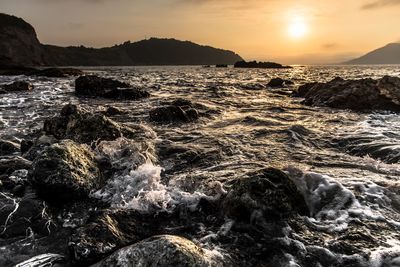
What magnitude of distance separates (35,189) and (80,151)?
1.41 metres

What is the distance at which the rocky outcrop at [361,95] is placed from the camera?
19.8 meters

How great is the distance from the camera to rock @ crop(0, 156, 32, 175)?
349 inches

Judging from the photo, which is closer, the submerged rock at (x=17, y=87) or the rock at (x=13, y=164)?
the rock at (x=13, y=164)

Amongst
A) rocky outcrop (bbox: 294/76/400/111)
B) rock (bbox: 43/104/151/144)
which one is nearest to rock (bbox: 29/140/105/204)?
rock (bbox: 43/104/151/144)

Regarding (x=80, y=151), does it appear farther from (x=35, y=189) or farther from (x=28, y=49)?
(x=28, y=49)

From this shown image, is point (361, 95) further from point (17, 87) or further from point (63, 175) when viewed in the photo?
point (17, 87)

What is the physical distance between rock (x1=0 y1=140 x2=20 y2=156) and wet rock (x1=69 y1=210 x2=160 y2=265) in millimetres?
5431

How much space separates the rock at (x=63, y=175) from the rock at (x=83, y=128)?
2.78m

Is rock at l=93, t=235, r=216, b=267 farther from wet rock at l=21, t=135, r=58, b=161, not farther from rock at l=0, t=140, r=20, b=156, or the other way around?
rock at l=0, t=140, r=20, b=156

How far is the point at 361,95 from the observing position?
20.8 meters

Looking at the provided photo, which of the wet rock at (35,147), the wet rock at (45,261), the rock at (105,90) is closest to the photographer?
the wet rock at (45,261)

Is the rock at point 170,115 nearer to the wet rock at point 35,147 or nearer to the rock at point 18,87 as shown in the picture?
the wet rock at point 35,147

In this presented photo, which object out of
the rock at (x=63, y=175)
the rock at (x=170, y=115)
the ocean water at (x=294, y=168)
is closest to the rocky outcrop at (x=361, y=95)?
the ocean water at (x=294, y=168)

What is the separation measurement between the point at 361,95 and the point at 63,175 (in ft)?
59.0
